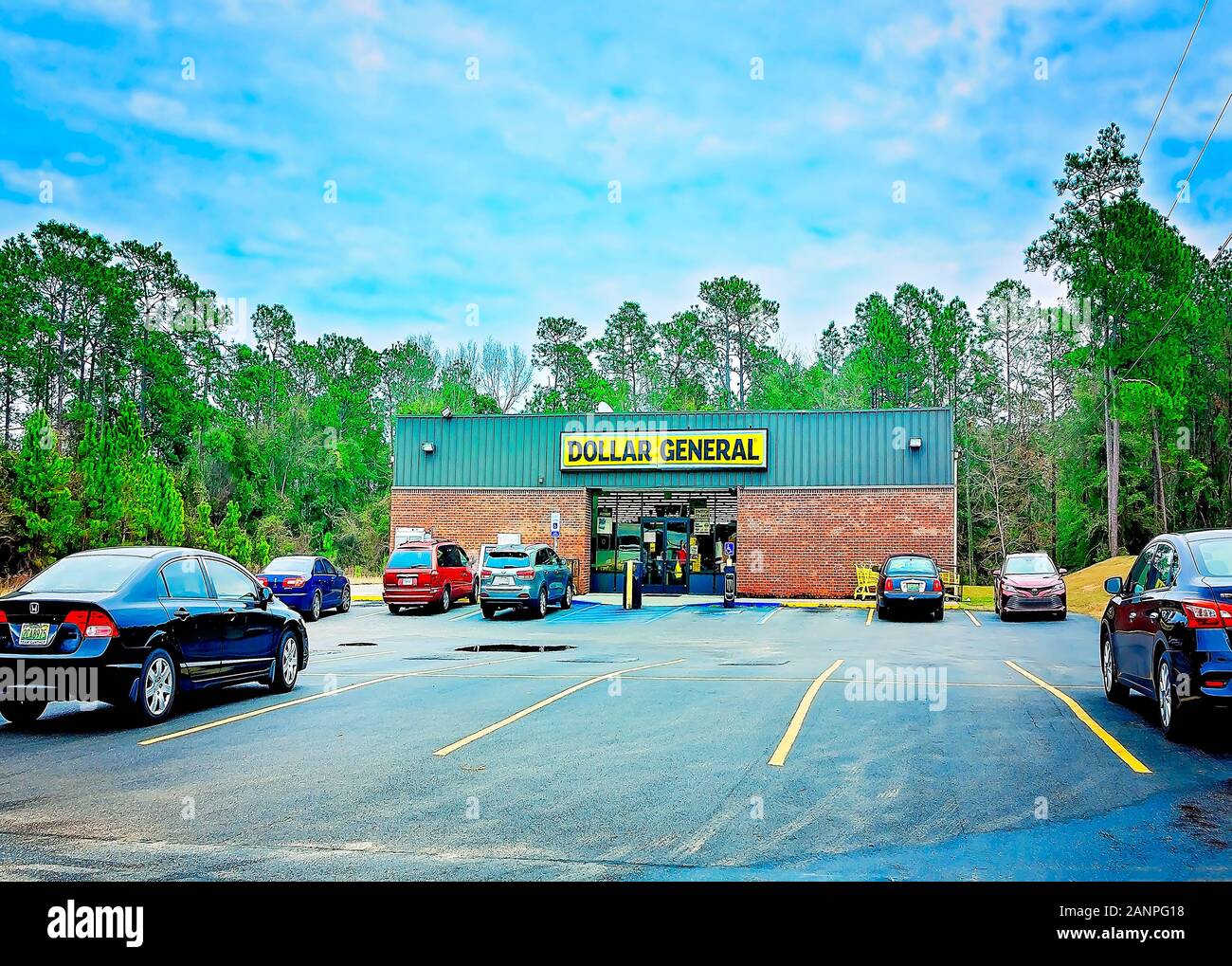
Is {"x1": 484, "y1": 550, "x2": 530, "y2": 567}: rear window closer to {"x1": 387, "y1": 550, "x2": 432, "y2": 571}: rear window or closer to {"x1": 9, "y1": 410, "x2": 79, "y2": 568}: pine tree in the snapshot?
{"x1": 387, "y1": 550, "x2": 432, "y2": 571}: rear window

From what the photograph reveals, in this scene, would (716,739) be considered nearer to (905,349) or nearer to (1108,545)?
(1108,545)

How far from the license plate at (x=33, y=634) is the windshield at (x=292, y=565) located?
16.7 meters

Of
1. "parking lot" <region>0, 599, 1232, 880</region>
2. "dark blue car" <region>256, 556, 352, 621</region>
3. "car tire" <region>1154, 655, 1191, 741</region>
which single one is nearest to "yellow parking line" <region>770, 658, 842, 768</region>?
"parking lot" <region>0, 599, 1232, 880</region>

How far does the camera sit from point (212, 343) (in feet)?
208

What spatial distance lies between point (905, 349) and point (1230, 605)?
55.8 meters

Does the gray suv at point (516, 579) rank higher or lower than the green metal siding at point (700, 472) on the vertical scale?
lower

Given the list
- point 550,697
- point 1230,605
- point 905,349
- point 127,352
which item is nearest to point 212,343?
point 127,352

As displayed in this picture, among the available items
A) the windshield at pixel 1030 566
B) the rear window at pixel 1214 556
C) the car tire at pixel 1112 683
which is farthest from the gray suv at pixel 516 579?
the rear window at pixel 1214 556

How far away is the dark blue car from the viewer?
24688 millimetres

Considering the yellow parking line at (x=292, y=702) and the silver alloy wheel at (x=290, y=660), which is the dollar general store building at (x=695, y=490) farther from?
the silver alloy wheel at (x=290, y=660)

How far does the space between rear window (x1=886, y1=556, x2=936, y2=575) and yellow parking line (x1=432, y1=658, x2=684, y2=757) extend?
11.5 metres

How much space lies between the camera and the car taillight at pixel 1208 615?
7773mm

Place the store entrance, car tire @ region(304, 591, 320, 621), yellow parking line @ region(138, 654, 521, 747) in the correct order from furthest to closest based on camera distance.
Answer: the store entrance → car tire @ region(304, 591, 320, 621) → yellow parking line @ region(138, 654, 521, 747)

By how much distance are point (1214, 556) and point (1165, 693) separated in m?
1.32
